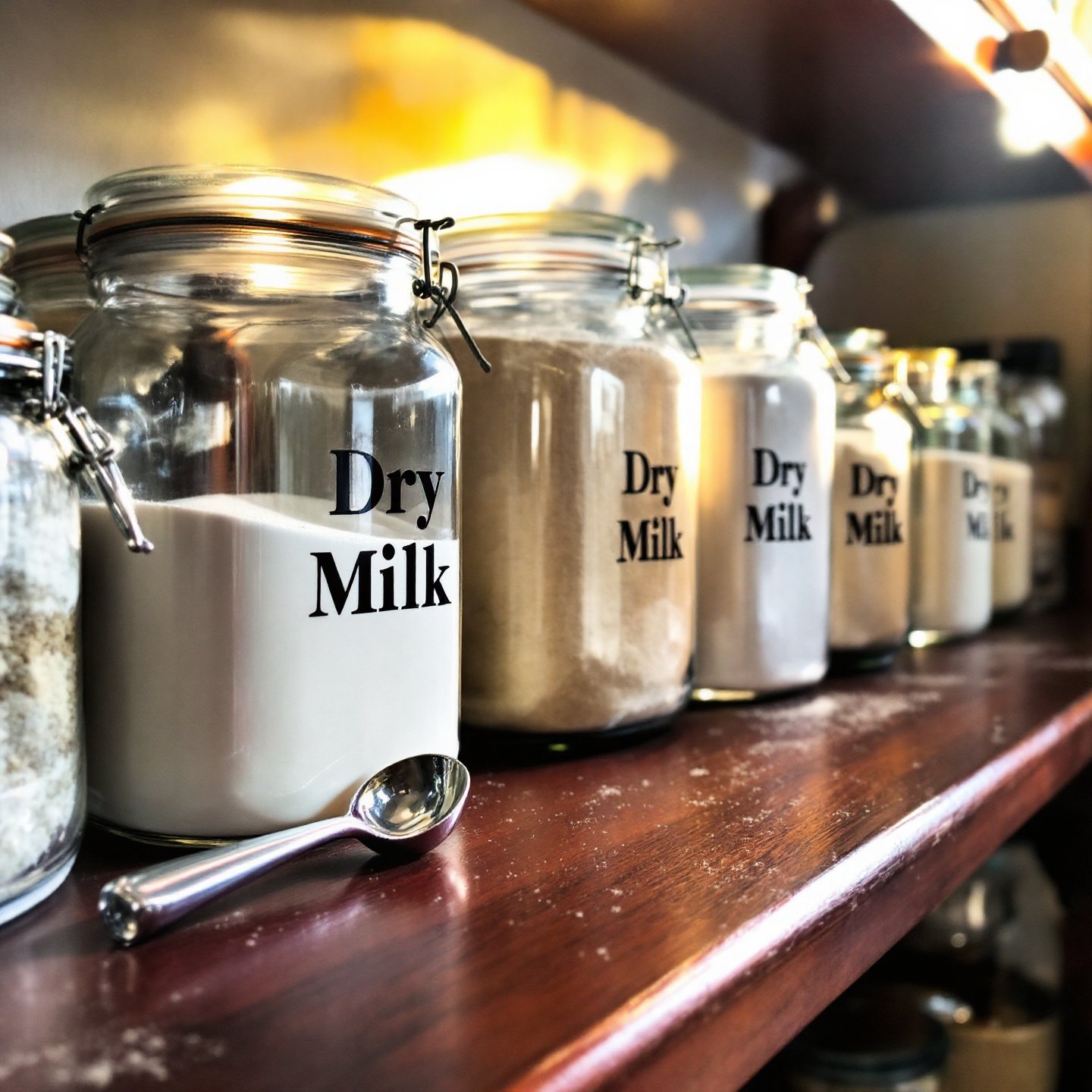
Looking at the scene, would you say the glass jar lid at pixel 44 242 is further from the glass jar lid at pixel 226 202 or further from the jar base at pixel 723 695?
the jar base at pixel 723 695

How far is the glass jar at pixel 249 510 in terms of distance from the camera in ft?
1.23

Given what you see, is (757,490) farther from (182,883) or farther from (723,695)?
(182,883)

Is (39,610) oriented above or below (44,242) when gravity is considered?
below

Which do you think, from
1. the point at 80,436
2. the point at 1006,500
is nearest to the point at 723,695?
the point at 80,436

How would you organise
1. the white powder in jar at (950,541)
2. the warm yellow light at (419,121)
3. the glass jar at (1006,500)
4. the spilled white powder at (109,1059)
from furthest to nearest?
the glass jar at (1006,500), the white powder in jar at (950,541), the warm yellow light at (419,121), the spilled white powder at (109,1059)

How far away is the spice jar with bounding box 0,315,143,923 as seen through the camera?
1.02ft

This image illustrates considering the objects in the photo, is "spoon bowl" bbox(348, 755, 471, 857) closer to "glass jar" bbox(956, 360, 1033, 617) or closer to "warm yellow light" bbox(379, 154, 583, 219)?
"warm yellow light" bbox(379, 154, 583, 219)

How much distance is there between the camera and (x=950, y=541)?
35.5 inches

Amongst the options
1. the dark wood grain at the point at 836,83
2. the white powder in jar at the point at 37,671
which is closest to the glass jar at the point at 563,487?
the white powder in jar at the point at 37,671

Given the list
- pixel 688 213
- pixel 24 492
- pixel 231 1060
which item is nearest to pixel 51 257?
pixel 24 492

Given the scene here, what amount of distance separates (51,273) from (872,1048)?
74cm

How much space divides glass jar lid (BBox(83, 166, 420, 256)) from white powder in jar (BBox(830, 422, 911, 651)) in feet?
1.48

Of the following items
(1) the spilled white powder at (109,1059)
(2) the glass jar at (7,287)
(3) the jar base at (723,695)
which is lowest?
(1) the spilled white powder at (109,1059)

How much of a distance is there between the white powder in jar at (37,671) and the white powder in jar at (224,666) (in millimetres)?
32
